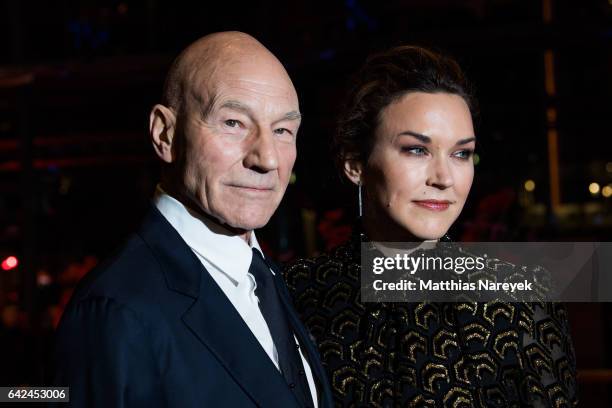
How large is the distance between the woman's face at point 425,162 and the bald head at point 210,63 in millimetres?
487

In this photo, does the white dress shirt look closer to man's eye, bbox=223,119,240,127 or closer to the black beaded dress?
man's eye, bbox=223,119,240,127

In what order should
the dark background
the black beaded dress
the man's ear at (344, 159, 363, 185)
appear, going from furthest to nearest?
the dark background < the man's ear at (344, 159, 363, 185) < the black beaded dress

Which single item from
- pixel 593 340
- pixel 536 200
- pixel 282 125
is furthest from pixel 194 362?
pixel 536 200

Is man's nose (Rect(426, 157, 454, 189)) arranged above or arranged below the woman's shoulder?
above

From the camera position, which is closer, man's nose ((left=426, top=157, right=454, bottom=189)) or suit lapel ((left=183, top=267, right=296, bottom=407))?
suit lapel ((left=183, top=267, right=296, bottom=407))

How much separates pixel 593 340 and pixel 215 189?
3.17 metres

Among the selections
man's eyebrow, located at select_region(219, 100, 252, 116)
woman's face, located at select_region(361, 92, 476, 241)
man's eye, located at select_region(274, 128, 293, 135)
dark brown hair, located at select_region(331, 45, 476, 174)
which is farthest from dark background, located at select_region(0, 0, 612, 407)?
man's eyebrow, located at select_region(219, 100, 252, 116)

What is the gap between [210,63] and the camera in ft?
4.80

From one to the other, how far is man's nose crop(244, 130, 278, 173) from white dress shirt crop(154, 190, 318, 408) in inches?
6.3

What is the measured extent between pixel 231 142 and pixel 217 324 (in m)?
0.38

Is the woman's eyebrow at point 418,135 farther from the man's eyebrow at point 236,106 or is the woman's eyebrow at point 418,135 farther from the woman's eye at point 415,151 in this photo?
the man's eyebrow at point 236,106

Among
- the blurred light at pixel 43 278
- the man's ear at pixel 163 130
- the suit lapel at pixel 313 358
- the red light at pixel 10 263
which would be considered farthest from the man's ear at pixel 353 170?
the red light at pixel 10 263

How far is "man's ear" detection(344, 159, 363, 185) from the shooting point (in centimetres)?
205

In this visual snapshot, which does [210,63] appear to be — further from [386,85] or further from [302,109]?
[302,109]
